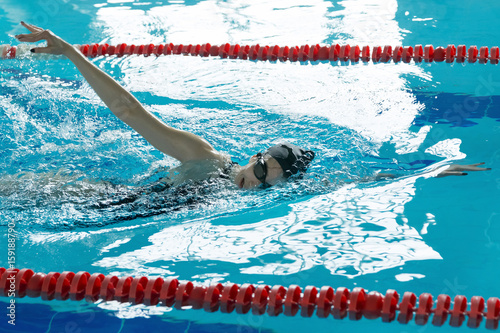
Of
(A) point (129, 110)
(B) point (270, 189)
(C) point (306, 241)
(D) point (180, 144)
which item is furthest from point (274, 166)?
(A) point (129, 110)

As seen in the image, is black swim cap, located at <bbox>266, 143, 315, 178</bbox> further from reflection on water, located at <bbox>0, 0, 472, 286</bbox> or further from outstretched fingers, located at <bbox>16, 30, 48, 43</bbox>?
outstretched fingers, located at <bbox>16, 30, 48, 43</bbox>

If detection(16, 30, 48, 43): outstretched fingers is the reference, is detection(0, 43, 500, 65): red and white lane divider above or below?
below

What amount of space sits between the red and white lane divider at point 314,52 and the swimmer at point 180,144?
1.96 m

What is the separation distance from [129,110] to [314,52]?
233 cm

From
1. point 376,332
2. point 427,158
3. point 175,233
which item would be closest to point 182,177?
point 175,233

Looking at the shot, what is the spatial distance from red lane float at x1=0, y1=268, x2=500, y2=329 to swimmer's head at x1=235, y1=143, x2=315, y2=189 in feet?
2.57

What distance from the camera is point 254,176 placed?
297 centimetres

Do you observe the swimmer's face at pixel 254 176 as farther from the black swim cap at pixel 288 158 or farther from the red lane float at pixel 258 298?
the red lane float at pixel 258 298

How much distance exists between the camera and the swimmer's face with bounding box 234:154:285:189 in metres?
2.95

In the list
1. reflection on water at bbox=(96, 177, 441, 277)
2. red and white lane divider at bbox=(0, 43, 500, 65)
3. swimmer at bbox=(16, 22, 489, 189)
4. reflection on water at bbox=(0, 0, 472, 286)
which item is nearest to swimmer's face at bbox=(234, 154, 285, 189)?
swimmer at bbox=(16, 22, 489, 189)

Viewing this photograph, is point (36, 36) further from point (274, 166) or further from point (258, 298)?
point (258, 298)

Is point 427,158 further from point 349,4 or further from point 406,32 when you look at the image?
point 349,4

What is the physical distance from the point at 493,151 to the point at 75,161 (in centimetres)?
274

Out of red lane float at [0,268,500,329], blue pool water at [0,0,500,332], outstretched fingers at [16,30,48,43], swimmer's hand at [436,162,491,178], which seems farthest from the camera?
swimmer's hand at [436,162,491,178]
